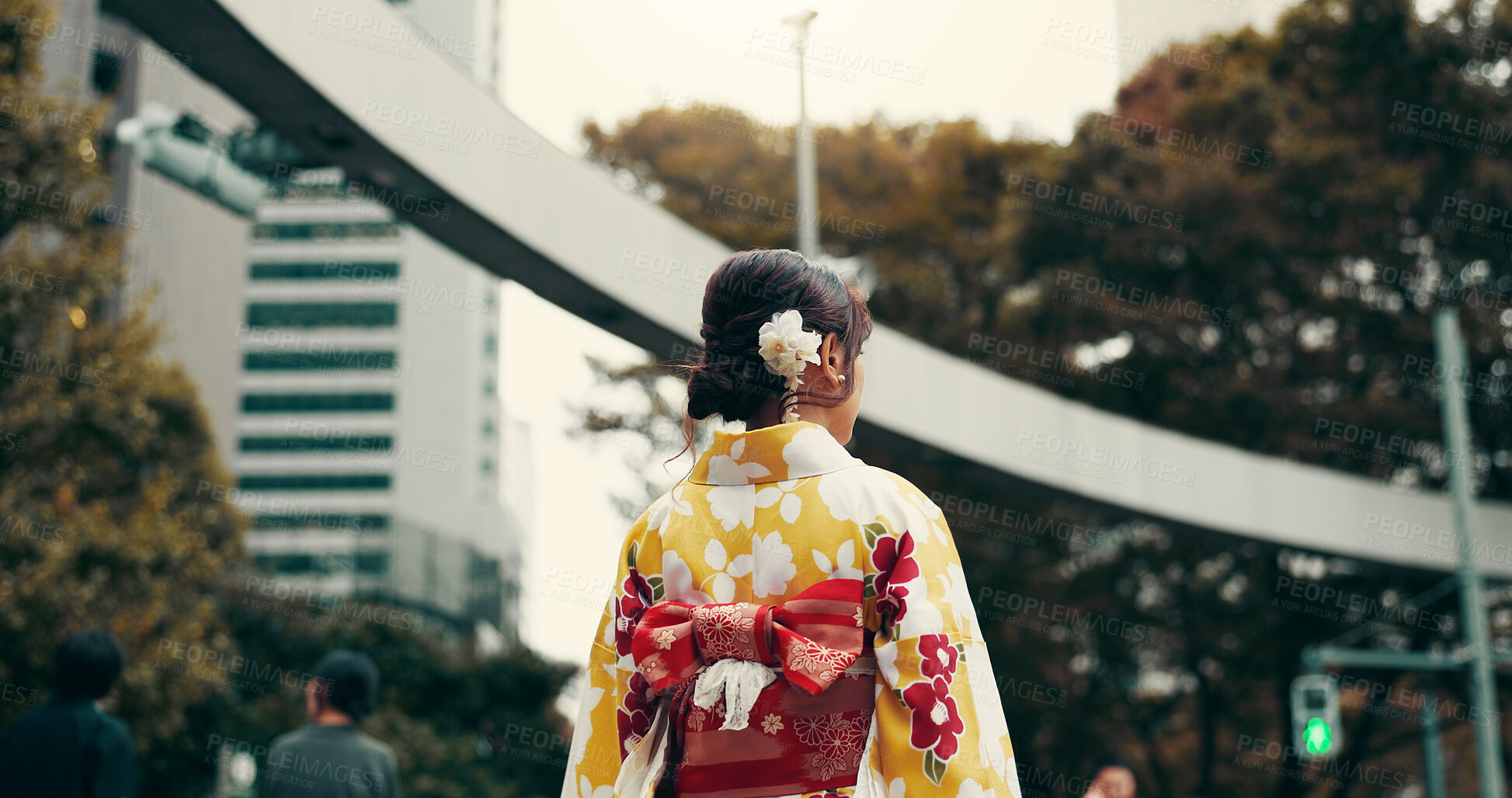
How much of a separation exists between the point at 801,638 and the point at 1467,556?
1132cm

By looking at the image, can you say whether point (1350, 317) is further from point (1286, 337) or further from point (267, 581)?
point (267, 581)

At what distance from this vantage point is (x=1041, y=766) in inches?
583

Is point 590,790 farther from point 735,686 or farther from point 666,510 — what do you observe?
point 666,510

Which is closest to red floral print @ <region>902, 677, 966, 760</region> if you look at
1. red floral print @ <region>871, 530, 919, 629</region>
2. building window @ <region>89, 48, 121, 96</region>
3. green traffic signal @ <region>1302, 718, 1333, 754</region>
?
red floral print @ <region>871, 530, 919, 629</region>

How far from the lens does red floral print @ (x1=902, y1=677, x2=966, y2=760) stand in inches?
66.8

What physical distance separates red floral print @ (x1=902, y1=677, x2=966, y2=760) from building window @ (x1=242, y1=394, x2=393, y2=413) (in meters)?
61.7

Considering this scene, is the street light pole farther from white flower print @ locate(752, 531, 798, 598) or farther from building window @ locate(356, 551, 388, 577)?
building window @ locate(356, 551, 388, 577)

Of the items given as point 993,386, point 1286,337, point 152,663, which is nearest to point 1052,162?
point 1286,337

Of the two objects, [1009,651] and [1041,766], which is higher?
[1009,651]

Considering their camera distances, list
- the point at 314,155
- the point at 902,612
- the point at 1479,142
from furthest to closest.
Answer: the point at 1479,142 < the point at 314,155 < the point at 902,612

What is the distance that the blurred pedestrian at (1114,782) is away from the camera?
471 centimetres

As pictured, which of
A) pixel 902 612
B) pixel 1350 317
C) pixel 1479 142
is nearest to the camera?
pixel 902 612

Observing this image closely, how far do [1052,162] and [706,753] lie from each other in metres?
13.5

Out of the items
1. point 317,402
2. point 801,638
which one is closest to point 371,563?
point 317,402
